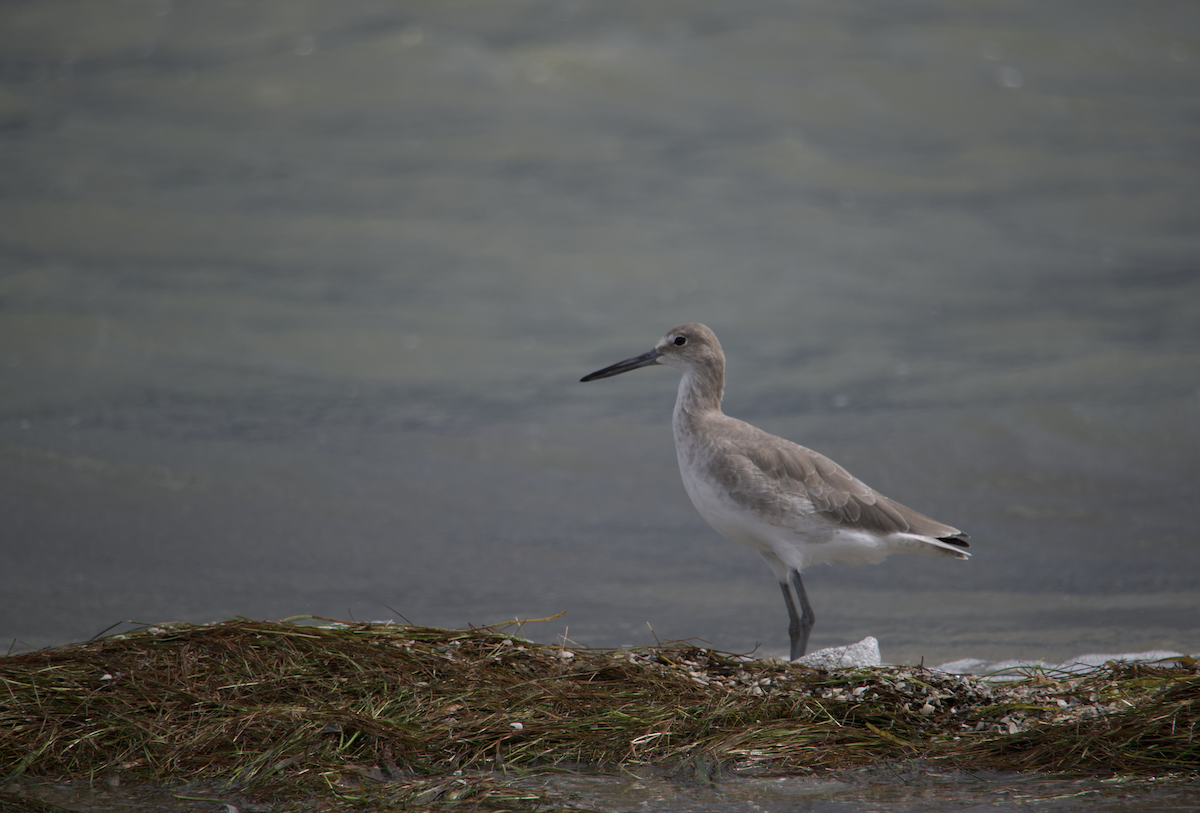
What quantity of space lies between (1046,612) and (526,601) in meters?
2.81

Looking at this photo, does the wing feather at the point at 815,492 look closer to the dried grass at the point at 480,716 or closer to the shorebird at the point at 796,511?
the shorebird at the point at 796,511

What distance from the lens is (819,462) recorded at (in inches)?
213

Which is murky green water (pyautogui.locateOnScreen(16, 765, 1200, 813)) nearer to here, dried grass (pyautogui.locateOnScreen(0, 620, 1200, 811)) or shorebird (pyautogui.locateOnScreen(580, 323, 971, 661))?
dried grass (pyautogui.locateOnScreen(0, 620, 1200, 811))

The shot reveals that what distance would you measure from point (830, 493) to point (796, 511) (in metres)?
0.19

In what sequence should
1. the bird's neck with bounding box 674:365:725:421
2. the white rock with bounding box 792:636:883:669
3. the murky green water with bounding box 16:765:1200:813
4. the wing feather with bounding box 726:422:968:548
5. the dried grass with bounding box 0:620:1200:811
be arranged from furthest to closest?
1. the bird's neck with bounding box 674:365:725:421
2. the wing feather with bounding box 726:422:968:548
3. the white rock with bounding box 792:636:883:669
4. the dried grass with bounding box 0:620:1200:811
5. the murky green water with bounding box 16:765:1200:813

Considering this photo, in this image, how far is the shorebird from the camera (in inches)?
204

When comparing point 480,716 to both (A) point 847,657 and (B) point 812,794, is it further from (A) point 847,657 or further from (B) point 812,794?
(A) point 847,657

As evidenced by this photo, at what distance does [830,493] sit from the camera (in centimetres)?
523

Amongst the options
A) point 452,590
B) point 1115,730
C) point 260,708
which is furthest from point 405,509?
point 1115,730

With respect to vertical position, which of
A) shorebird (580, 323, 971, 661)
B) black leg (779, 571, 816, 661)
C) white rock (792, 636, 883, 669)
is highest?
shorebird (580, 323, 971, 661)

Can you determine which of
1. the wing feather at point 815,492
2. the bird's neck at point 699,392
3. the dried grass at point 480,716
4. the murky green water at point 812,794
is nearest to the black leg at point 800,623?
the wing feather at point 815,492

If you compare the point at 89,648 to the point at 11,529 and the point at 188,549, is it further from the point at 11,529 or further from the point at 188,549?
the point at 11,529

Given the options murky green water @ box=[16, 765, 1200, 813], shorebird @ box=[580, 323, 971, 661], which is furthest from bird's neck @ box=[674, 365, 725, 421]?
murky green water @ box=[16, 765, 1200, 813]

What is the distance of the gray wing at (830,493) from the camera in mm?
5211
